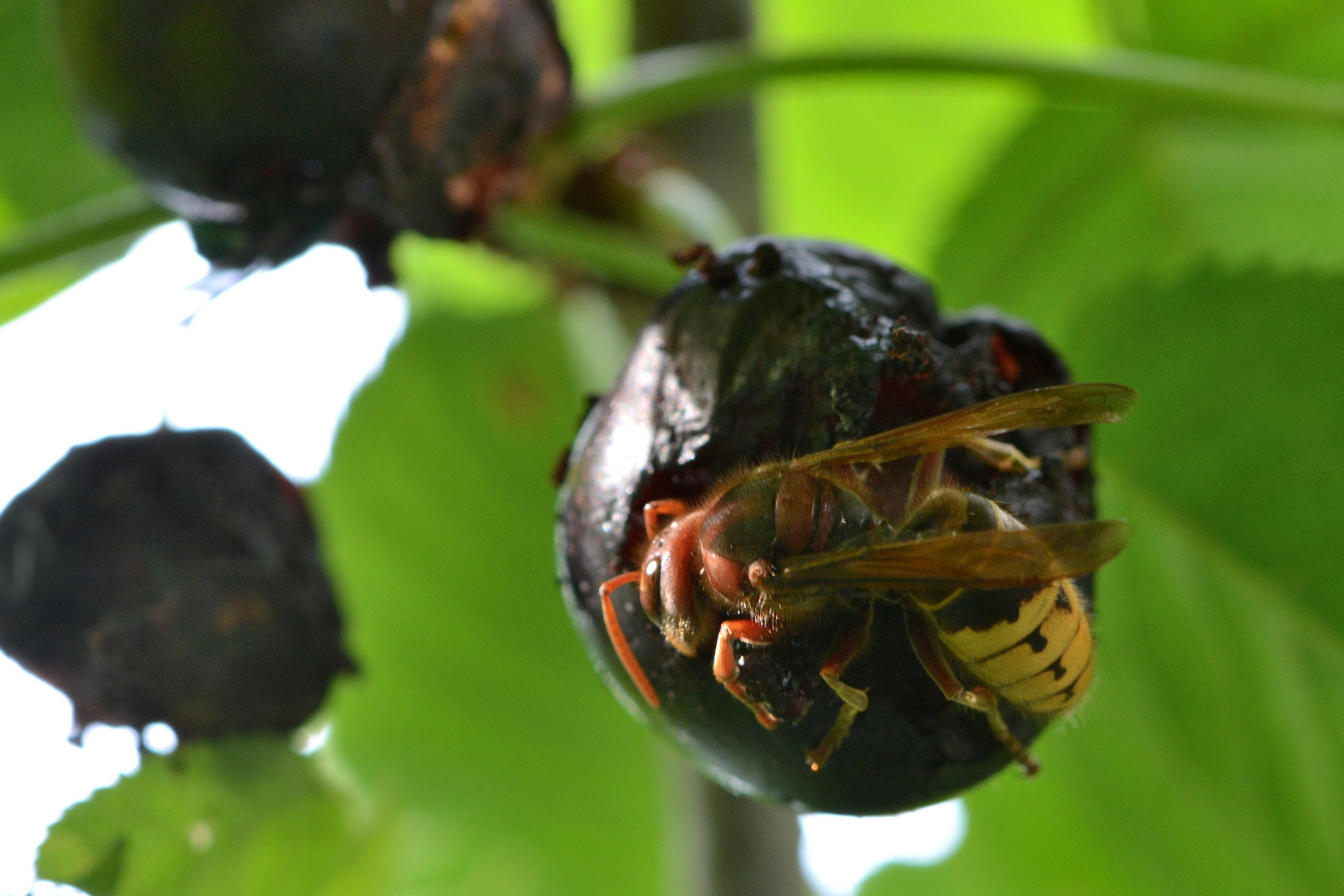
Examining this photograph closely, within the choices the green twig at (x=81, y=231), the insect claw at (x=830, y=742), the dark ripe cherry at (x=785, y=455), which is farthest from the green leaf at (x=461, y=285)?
the insect claw at (x=830, y=742)

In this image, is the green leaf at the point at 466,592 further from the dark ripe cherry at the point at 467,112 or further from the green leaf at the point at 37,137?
the dark ripe cherry at the point at 467,112

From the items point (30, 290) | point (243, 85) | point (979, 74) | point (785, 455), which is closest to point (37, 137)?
point (30, 290)

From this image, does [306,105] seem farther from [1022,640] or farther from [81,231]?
[1022,640]

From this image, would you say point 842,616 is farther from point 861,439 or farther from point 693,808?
point 693,808

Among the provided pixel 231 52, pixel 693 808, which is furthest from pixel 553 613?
pixel 231 52

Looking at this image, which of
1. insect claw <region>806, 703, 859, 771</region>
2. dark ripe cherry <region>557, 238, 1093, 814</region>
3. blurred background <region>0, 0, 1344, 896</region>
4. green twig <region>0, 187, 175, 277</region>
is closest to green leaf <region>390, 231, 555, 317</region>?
blurred background <region>0, 0, 1344, 896</region>

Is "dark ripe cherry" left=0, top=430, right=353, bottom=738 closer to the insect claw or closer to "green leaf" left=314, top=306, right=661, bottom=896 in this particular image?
the insect claw

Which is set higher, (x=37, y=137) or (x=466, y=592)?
(x=37, y=137)
